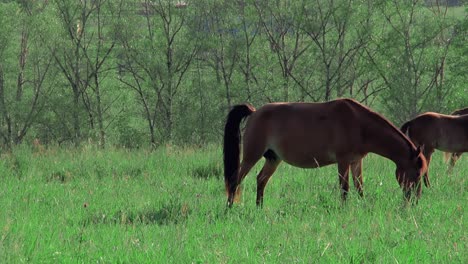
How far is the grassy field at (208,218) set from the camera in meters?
5.09

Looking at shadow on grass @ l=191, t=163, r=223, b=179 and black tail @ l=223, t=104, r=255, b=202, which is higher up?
black tail @ l=223, t=104, r=255, b=202

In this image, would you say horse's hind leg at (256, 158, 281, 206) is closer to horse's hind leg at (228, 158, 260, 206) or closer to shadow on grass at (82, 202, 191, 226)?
horse's hind leg at (228, 158, 260, 206)

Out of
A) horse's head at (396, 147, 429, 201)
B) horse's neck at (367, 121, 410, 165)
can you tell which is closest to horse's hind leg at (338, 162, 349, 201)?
horse's neck at (367, 121, 410, 165)

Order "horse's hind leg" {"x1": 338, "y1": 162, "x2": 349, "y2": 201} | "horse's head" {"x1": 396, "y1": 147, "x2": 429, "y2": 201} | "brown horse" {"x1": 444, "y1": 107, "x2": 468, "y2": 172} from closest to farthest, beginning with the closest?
"horse's head" {"x1": 396, "y1": 147, "x2": 429, "y2": 201}, "horse's hind leg" {"x1": 338, "y1": 162, "x2": 349, "y2": 201}, "brown horse" {"x1": 444, "y1": 107, "x2": 468, "y2": 172}

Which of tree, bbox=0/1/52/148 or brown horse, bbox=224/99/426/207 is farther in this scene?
tree, bbox=0/1/52/148

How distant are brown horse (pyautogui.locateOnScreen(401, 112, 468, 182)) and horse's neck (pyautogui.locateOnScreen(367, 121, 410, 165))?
16.3ft

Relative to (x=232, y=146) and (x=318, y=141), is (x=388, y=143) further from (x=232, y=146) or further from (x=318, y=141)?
(x=232, y=146)

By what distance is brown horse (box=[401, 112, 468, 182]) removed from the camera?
41.8ft

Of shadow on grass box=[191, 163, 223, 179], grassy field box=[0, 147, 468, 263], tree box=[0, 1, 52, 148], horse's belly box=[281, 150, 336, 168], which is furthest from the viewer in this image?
tree box=[0, 1, 52, 148]

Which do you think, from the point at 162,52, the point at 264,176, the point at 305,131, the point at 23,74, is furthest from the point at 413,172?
the point at 23,74

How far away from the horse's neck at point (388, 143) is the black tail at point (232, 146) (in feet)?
6.16

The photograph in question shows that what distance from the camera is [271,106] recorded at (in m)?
8.74

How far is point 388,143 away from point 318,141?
36.7 inches

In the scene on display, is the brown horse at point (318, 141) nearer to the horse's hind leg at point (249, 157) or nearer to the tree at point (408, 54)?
the horse's hind leg at point (249, 157)
